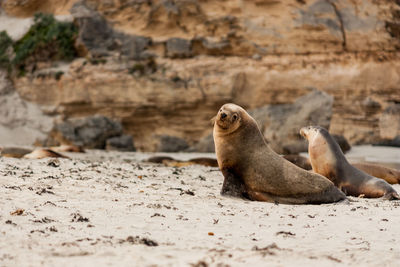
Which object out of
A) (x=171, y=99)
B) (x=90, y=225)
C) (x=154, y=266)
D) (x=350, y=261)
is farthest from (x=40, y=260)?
(x=171, y=99)

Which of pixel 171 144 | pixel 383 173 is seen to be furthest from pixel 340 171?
pixel 171 144

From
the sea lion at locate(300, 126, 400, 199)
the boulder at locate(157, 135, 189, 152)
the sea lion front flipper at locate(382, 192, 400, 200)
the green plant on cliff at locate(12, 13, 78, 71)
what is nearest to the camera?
the sea lion front flipper at locate(382, 192, 400, 200)

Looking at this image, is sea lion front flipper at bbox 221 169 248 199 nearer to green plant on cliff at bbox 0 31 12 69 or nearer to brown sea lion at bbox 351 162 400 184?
brown sea lion at bbox 351 162 400 184

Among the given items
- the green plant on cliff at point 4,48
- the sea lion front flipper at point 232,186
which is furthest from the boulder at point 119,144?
the sea lion front flipper at point 232,186

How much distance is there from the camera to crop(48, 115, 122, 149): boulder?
55.3ft

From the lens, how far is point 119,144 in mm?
16828

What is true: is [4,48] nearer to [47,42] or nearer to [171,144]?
[47,42]

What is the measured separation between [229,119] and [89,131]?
39.5ft

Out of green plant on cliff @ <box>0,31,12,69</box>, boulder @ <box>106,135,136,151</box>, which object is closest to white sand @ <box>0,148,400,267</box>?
boulder @ <box>106,135,136,151</box>

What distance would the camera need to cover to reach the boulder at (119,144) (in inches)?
661

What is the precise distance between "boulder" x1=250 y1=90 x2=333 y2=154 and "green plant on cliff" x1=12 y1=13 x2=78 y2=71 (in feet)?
26.5

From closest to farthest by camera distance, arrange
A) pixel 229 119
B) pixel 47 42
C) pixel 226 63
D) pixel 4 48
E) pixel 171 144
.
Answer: pixel 229 119 → pixel 171 144 → pixel 226 63 → pixel 47 42 → pixel 4 48

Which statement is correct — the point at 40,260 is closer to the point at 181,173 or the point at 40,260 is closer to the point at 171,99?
the point at 181,173

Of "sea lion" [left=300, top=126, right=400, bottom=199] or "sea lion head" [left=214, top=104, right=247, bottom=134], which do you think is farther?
"sea lion" [left=300, top=126, right=400, bottom=199]
